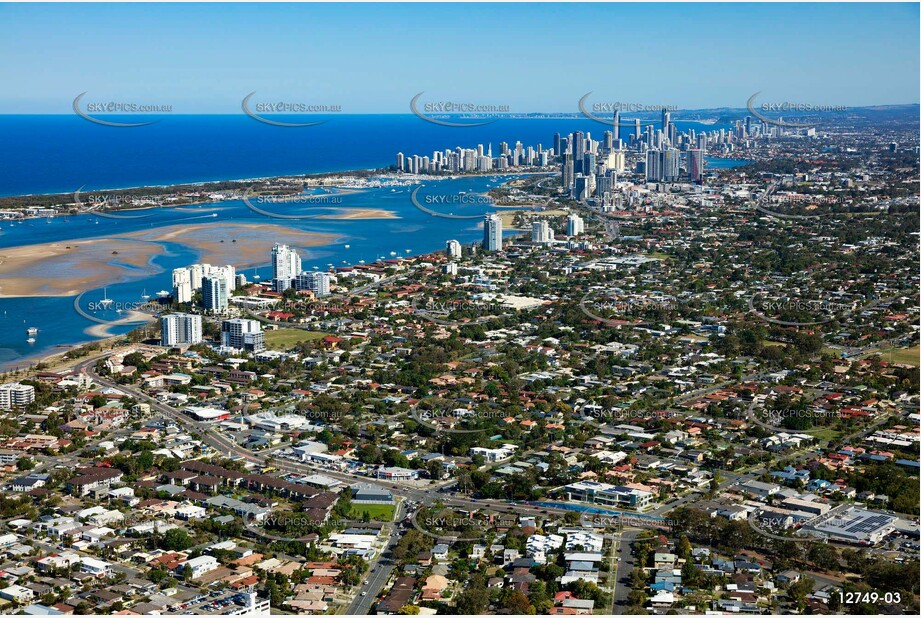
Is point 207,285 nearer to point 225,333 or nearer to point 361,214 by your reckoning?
point 225,333

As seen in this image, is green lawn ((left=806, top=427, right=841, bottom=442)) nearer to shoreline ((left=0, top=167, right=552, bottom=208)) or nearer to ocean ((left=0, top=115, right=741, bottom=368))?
ocean ((left=0, top=115, right=741, bottom=368))

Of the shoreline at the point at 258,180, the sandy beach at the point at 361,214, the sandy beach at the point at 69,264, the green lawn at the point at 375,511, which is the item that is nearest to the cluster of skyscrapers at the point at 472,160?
the shoreline at the point at 258,180

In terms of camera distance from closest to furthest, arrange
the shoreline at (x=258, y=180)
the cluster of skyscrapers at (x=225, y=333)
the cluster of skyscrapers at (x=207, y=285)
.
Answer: the cluster of skyscrapers at (x=225, y=333), the cluster of skyscrapers at (x=207, y=285), the shoreline at (x=258, y=180)

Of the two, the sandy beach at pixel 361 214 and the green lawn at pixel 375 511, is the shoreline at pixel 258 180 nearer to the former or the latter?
the sandy beach at pixel 361 214

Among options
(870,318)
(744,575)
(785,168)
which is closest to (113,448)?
(744,575)

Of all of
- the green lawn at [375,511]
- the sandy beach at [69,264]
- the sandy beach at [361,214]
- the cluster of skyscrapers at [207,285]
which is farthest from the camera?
the sandy beach at [361,214]
